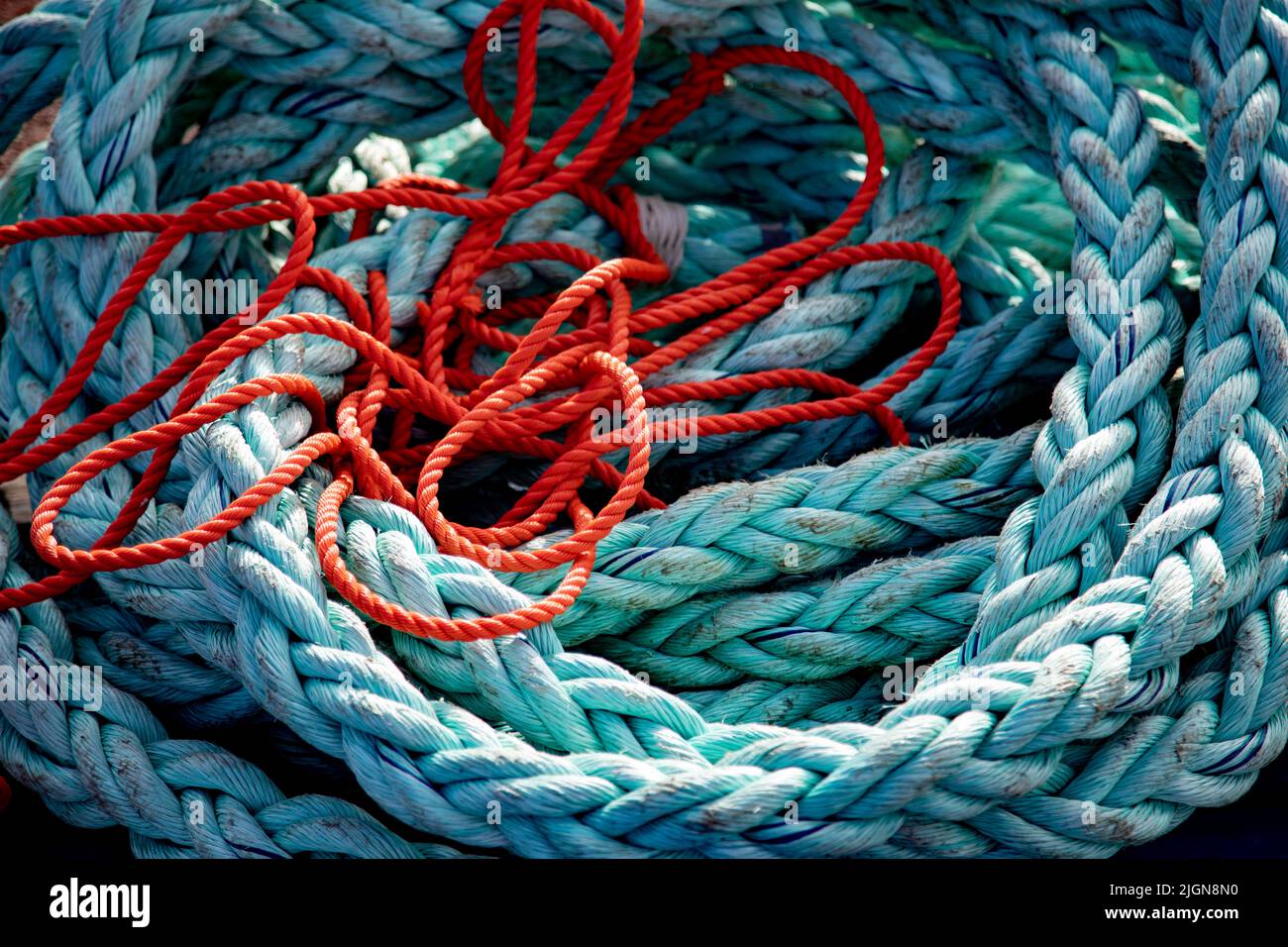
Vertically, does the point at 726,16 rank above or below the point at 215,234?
above

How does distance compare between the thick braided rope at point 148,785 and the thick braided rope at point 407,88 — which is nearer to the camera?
the thick braided rope at point 148,785

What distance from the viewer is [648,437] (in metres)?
1.35

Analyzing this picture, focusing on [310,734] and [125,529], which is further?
[125,529]

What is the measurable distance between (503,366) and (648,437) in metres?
0.21

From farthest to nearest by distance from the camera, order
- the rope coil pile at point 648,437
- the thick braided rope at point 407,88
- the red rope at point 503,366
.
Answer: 1. the thick braided rope at point 407,88
2. the red rope at point 503,366
3. the rope coil pile at point 648,437

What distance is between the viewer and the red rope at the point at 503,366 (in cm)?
130

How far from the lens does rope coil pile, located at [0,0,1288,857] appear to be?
3.82ft

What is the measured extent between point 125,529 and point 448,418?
333 millimetres

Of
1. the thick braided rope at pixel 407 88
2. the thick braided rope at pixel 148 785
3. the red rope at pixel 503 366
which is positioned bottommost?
the thick braided rope at pixel 148 785

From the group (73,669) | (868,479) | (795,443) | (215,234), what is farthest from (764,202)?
(73,669)

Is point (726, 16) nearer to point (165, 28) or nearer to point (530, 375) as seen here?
point (530, 375)

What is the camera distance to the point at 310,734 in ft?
3.97

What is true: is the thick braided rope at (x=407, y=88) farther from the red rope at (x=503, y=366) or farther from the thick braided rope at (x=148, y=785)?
the thick braided rope at (x=148, y=785)

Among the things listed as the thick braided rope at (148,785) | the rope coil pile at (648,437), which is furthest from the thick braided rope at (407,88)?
the thick braided rope at (148,785)
